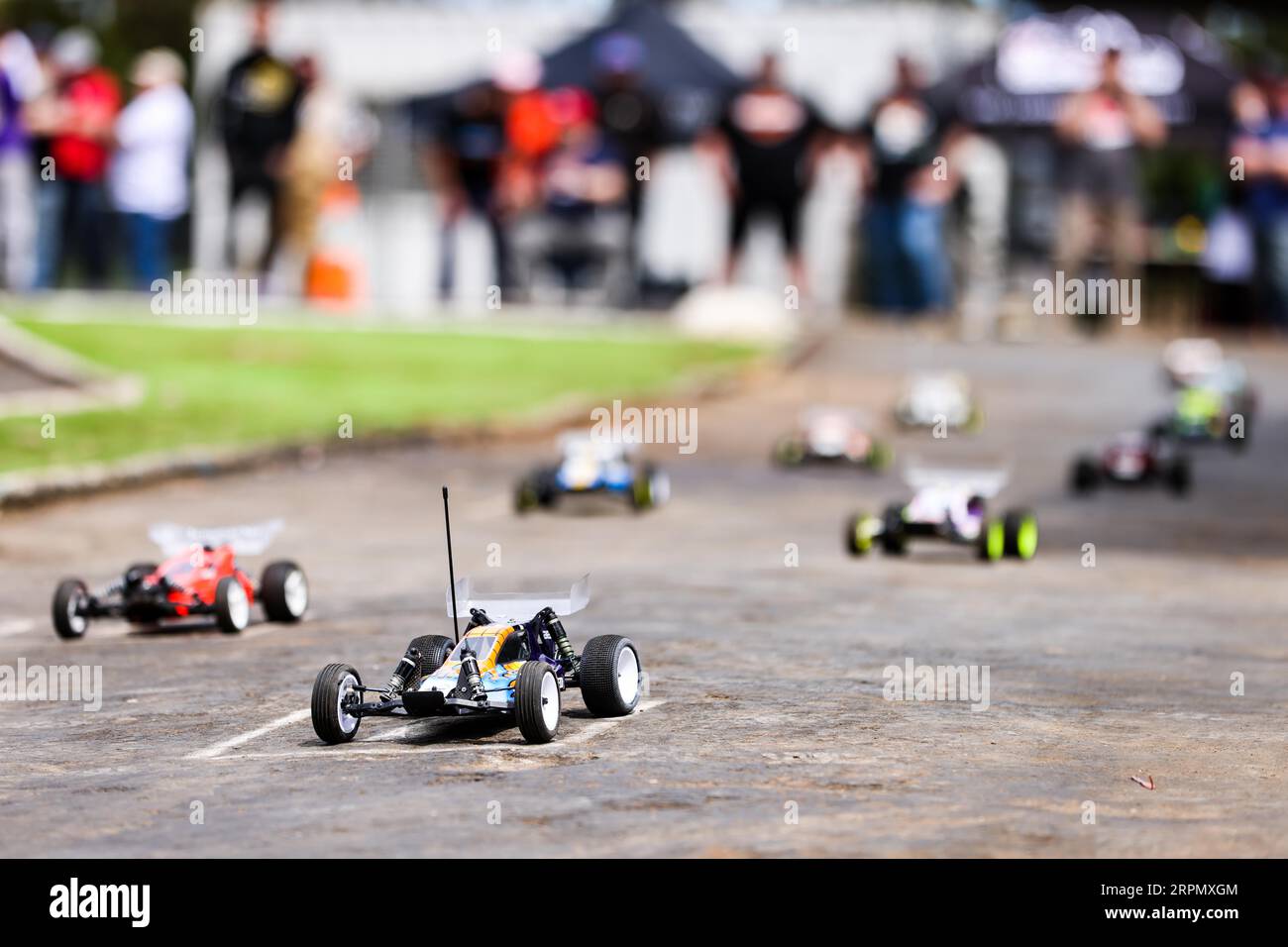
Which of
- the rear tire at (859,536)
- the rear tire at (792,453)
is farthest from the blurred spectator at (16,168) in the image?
the rear tire at (859,536)

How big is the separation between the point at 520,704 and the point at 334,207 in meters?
26.5

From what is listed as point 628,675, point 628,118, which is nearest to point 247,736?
point 628,675

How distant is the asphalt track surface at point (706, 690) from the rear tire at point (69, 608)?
20 centimetres

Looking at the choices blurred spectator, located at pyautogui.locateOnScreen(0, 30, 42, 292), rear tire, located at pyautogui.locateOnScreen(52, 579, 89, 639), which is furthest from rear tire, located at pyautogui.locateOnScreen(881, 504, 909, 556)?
blurred spectator, located at pyautogui.locateOnScreen(0, 30, 42, 292)

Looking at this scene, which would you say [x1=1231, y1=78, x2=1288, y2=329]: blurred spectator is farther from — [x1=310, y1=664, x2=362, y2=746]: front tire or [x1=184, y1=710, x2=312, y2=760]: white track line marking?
[x1=310, y1=664, x2=362, y2=746]: front tire

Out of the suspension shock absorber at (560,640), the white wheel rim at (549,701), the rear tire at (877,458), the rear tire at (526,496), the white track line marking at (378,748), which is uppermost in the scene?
the rear tire at (877,458)

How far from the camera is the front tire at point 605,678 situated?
10.6m

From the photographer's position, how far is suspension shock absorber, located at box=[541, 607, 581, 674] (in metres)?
10.9

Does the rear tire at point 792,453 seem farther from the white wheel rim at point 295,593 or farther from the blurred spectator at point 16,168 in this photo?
the blurred spectator at point 16,168

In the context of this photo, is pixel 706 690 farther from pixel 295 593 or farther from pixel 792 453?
pixel 792 453

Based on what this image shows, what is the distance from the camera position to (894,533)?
1745 centimetres

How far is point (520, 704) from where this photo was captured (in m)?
9.97

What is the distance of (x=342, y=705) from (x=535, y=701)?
2.84 feet
